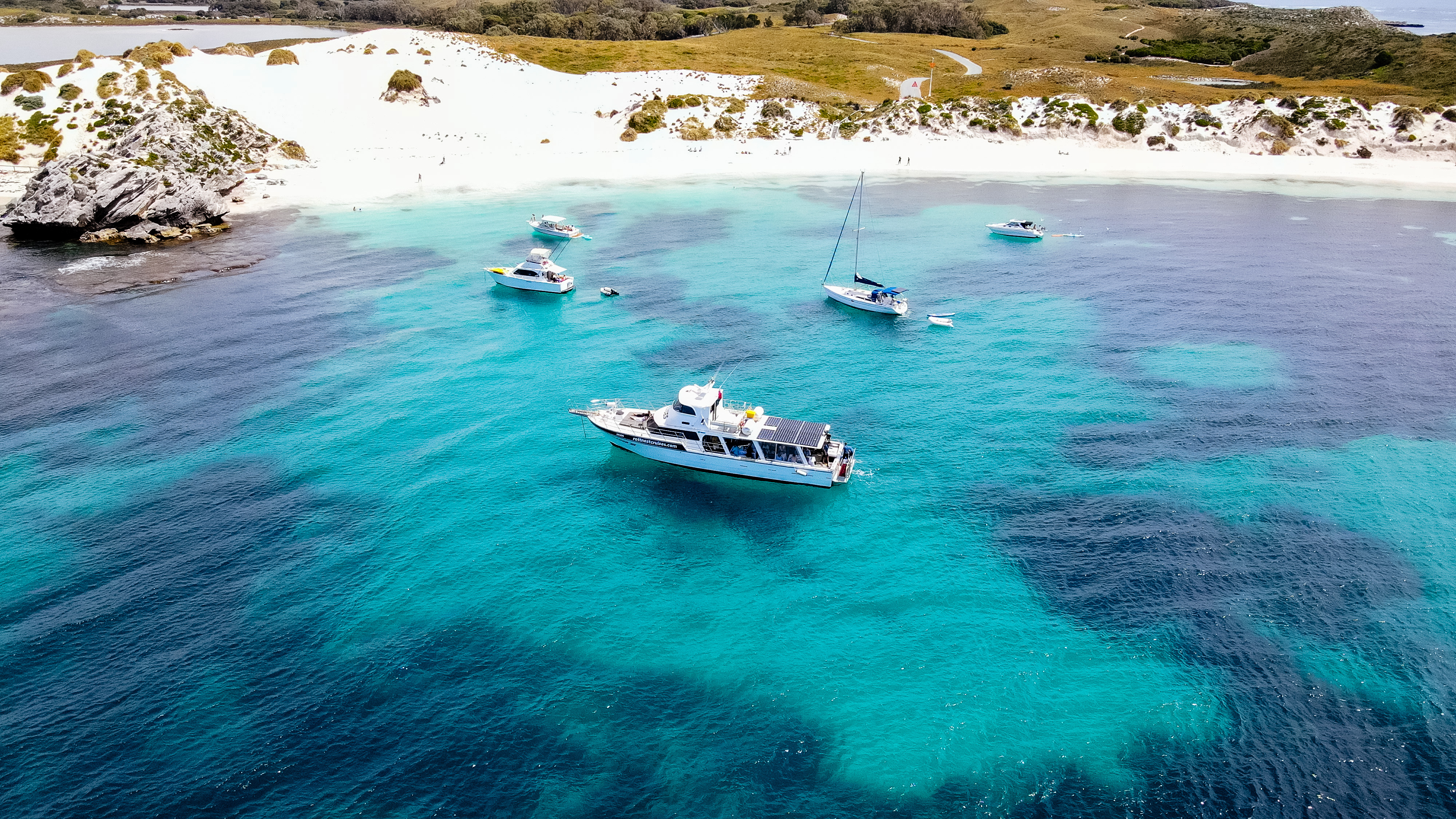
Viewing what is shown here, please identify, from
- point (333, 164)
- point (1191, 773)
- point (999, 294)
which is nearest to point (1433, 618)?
point (1191, 773)

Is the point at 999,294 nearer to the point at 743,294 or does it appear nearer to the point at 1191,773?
the point at 743,294

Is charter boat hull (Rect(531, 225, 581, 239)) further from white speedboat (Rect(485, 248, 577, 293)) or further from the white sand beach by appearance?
the white sand beach

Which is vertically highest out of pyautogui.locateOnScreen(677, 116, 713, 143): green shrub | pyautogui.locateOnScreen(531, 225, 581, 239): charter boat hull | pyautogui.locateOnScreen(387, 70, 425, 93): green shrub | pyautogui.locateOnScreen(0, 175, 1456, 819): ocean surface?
pyautogui.locateOnScreen(387, 70, 425, 93): green shrub

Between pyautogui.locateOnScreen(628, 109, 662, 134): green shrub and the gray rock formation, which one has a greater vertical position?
pyautogui.locateOnScreen(628, 109, 662, 134): green shrub

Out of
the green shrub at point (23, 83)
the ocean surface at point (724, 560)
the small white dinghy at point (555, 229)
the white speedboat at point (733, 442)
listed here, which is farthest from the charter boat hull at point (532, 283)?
the green shrub at point (23, 83)

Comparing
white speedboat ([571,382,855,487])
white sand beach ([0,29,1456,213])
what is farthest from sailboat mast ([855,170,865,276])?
white speedboat ([571,382,855,487])

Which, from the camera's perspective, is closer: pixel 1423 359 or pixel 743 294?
pixel 1423 359

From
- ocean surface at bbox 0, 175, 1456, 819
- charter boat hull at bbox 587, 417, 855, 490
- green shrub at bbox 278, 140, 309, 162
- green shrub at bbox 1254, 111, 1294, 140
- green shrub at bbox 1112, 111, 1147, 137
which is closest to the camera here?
ocean surface at bbox 0, 175, 1456, 819
